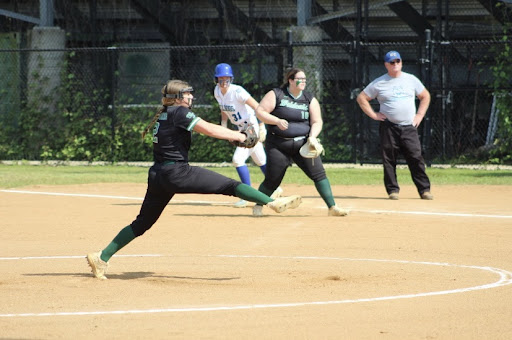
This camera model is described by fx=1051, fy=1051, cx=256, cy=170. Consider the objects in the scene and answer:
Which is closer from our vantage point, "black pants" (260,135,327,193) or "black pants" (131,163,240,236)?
"black pants" (131,163,240,236)

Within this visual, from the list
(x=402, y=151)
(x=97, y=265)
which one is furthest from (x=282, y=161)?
(x=97, y=265)

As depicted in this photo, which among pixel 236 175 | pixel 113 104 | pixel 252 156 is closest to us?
pixel 252 156

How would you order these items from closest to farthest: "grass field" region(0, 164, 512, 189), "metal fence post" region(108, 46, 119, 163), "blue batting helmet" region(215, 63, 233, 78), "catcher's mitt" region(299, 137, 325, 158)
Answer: "catcher's mitt" region(299, 137, 325, 158)
"blue batting helmet" region(215, 63, 233, 78)
"grass field" region(0, 164, 512, 189)
"metal fence post" region(108, 46, 119, 163)

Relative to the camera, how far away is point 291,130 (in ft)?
43.1

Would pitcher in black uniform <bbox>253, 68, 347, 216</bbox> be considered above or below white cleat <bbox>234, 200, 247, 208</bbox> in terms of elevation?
above

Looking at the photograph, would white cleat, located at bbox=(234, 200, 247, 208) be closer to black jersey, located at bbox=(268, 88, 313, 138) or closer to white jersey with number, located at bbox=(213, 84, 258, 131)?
white jersey with number, located at bbox=(213, 84, 258, 131)

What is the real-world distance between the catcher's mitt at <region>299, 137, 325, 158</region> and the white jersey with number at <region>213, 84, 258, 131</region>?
1931mm

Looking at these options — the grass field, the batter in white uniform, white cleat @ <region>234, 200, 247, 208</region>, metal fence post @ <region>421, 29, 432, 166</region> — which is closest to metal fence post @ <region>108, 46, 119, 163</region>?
the grass field

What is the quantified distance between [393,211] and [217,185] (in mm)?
5745

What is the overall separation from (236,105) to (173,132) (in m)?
6.09

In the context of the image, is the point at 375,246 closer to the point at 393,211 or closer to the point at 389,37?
the point at 393,211

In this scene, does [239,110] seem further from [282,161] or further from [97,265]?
[97,265]

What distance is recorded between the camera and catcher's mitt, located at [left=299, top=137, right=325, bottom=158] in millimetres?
12820

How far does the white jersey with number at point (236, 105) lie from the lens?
14820 mm
